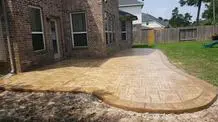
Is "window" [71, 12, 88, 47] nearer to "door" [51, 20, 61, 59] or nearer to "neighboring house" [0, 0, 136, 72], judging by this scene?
"neighboring house" [0, 0, 136, 72]

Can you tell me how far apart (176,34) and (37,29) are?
67.3 ft

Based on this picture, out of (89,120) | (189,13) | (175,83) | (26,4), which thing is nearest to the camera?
(89,120)

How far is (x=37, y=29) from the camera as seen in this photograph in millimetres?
8203

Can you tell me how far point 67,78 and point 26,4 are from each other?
3304 millimetres

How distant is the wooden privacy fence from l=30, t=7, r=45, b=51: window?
1771 cm

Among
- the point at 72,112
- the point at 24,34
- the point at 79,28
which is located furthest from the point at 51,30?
the point at 72,112

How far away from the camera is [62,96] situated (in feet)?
15.0

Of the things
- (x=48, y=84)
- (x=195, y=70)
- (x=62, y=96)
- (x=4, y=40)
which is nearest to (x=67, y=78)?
(x=48, y=84)

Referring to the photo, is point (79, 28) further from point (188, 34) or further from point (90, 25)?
point (188, 34)

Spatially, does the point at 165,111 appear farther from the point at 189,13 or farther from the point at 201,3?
the point at 189,13

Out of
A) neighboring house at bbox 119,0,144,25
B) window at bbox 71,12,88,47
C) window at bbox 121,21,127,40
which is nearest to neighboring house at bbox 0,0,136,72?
window at bbox 71,12,88,47

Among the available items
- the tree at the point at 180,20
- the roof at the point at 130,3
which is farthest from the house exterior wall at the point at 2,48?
the tree at the point at 180,20

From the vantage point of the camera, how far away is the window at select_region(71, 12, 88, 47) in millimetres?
10656

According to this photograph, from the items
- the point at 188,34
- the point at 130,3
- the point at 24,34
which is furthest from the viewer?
the point at 130,3
